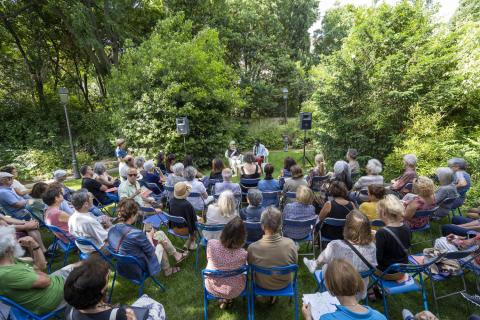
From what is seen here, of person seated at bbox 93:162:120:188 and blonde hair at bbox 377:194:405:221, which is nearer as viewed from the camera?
blonde hair at bbox 377:194:405:221

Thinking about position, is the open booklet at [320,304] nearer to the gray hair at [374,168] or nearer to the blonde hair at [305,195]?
the blonde hair at [305,195]

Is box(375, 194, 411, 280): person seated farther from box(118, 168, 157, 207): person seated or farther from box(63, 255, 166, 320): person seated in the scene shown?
box(118, 168, 157, 207): person seated

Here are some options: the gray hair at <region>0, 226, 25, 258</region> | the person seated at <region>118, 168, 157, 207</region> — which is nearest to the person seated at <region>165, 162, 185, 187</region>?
the person seated at <region>118, 168, 157, 207</region>

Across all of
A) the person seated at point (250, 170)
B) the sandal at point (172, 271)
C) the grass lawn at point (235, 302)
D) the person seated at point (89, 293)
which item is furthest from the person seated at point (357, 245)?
the person seated at point (250, 170)

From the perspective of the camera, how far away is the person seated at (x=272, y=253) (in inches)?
108

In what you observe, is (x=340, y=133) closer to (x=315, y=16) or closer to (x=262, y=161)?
(x=262, y=161)

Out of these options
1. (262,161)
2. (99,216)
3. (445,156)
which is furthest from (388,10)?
(99,216)

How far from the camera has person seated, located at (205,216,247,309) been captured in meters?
2.74

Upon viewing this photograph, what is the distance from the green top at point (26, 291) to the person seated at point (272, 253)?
1.95m

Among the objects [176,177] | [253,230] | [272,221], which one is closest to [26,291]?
[272,221]

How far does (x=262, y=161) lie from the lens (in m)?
9.71

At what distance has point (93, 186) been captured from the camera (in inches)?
219

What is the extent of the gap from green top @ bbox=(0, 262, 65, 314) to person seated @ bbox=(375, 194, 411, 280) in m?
3.34

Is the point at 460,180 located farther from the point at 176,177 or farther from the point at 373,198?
the point at 176,177
